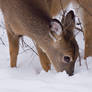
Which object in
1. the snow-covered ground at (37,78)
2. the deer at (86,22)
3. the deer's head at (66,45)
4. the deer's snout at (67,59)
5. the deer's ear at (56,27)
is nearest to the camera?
the snow-covered ground at (37,78)

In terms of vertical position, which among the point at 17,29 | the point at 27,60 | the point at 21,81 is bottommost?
the point at 21,81

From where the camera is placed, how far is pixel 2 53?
6.71 m

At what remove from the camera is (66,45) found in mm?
4988

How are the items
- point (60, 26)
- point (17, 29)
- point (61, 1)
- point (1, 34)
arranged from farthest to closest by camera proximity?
1. point (1, 34)
2. point (61, 1)
3. point (17, 29)
4. point (60, 26)

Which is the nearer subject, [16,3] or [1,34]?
[16,3]

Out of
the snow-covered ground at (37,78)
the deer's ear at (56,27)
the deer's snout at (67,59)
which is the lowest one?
the snow-covered ground at (37,78)

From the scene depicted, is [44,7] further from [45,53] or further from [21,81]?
[21,81]

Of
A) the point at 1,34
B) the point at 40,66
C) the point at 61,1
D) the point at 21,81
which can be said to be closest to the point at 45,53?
the point at 40,66

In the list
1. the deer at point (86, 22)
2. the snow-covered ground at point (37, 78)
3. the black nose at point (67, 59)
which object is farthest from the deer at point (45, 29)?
the deer at point (86, 22)

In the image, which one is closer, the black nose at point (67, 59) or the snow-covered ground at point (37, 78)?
the snow-covered ground at point (37, 78)

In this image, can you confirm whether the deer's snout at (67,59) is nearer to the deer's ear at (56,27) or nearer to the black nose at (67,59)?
the black nose at (67,59)

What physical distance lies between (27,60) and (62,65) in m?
1.13

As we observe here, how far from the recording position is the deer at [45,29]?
197 inches

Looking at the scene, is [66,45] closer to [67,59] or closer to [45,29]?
[67,59]
